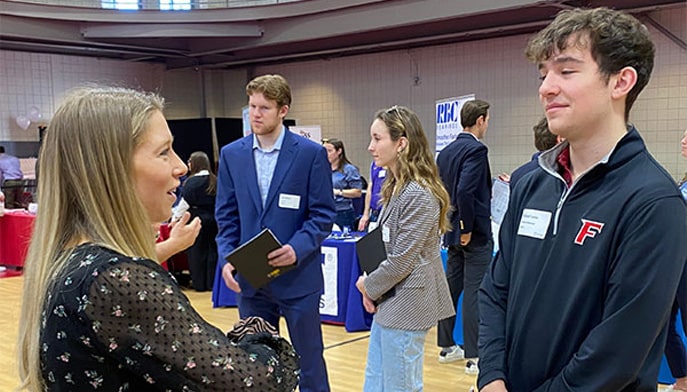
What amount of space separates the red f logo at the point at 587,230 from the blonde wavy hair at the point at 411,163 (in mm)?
1165

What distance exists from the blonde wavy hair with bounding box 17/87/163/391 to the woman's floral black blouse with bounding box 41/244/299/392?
0.06 meters

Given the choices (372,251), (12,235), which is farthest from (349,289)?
(12,235)

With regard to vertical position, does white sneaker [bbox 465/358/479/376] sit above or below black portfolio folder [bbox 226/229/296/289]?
below

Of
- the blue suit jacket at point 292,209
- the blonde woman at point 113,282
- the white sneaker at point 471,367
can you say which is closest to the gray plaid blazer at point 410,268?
the blue suit jacket at point 292,209

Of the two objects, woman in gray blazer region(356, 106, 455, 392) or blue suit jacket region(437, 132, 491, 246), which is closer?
woman in gray blazer region(356, 106, 455, 392)

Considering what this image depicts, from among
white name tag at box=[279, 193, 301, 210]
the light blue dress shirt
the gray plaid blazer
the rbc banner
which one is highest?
the rbc banner

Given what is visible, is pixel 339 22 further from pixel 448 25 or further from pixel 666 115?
pixel 666 115

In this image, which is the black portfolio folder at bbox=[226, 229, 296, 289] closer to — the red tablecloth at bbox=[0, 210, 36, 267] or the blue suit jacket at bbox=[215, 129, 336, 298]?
the blue suit jacket at bbox=[215, 129, 336, 298]

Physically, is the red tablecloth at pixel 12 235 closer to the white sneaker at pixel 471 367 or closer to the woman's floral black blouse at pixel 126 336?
the white sneaker at pixel 471 367

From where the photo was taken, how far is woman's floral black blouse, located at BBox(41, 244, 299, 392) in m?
0.93

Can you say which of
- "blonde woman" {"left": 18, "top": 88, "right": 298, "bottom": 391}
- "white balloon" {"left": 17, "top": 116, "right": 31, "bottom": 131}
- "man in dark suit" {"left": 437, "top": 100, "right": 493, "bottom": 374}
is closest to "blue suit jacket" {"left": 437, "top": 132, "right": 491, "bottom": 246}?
"man in dark suit" {"left": 437, "top": 100, "right": 493, "bottom": 374}

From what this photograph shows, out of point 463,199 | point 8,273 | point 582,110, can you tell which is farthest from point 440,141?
point 8,273

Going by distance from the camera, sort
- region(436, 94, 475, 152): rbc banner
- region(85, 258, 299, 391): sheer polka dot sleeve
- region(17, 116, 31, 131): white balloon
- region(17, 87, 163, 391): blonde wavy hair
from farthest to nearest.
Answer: region(17, 116, 31, 131): white balloon
region(436, 94, 475, 152): rbc banner
region(17, 87, 163, 391): blonde wavy hair
region(85, 258, 299, 391): sheer polka dot sleeve

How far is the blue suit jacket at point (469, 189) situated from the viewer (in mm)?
3984
